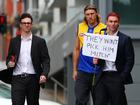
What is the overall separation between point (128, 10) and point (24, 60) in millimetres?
4984

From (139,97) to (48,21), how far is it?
31530mm

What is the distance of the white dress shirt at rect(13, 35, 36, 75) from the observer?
35.1 ft

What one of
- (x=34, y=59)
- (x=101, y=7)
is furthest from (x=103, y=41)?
(x=101, y=7)

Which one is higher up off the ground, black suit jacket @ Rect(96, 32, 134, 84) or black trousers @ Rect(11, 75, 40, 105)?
black suit jacket @ Rect(96, 32, 134, 84)

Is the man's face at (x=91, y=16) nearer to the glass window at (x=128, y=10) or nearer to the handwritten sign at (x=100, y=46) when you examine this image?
the handwritten sign at (x=100, y=46)

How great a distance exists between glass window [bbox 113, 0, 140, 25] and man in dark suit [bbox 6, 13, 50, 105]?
4.44 m

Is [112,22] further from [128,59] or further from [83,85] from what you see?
[83,85]

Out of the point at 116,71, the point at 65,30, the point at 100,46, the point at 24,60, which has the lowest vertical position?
the point at 65,30

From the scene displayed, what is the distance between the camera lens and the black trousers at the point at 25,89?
34.9 ft

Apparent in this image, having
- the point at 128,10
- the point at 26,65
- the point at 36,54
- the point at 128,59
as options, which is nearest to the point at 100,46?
the point at 128,59

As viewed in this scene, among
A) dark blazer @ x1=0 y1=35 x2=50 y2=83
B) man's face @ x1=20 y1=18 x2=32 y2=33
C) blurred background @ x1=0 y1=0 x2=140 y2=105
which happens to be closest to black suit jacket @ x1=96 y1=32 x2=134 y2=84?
dark blazer @ x1=0 y1=35 x2=50 y2=83

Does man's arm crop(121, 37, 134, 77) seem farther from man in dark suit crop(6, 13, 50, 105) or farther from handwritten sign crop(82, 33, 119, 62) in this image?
man in dark suit crop(6, 13, 50, 105)

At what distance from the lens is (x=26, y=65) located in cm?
1070

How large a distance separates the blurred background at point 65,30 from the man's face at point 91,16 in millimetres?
1878
